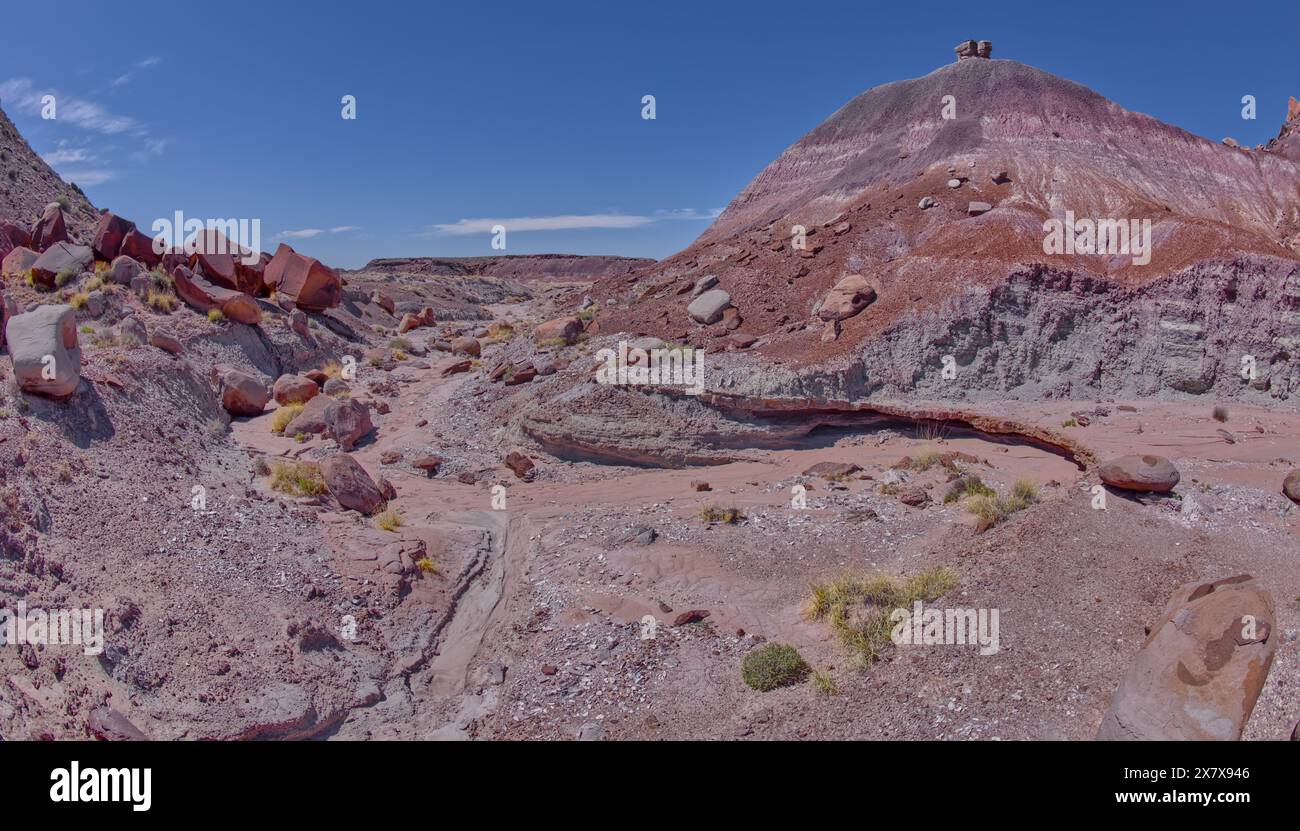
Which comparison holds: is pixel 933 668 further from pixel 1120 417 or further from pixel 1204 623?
pixel 1120 417

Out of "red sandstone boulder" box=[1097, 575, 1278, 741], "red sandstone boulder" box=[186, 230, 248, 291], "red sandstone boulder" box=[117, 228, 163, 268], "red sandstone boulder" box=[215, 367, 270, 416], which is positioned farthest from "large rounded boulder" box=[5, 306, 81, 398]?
"red sandstone boulder" box=[1097, 575, 1278, 741]

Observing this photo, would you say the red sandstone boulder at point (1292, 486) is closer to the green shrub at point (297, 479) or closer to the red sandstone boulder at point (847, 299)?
the red sandstone boulder at point (847, 299)

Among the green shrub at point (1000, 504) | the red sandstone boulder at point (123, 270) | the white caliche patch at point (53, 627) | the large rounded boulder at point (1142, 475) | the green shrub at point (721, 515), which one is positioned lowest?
the white caliche patch at point (53, 627)

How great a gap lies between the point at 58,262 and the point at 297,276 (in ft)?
28.2

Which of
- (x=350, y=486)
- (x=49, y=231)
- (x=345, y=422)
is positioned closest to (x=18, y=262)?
(x=49, y=231)

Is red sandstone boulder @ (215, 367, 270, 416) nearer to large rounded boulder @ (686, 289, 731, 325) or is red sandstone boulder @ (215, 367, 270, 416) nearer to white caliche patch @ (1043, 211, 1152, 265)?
large rounded boulder @ (686, 289, 731, 325)

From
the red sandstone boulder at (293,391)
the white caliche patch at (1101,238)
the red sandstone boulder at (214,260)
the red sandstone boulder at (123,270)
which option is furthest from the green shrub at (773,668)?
the red sandstone boulder at (214,260)

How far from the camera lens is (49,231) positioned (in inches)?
790

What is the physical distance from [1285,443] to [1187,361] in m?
3.24

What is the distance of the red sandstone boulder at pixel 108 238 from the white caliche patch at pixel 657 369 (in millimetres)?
13914

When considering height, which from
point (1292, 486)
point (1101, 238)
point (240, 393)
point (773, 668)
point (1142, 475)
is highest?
point (1101, 238)

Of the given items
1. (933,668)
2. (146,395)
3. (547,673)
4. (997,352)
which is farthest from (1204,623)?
(146,395)

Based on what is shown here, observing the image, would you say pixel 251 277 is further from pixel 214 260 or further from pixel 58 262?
pixel 58 262

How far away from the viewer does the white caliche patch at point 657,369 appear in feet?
51.0
